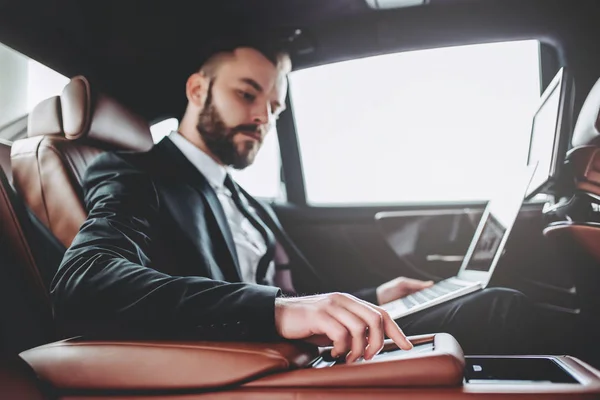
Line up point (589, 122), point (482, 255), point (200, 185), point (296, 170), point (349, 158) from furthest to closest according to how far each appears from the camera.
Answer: point (296, 170) < point (349, 158) < point (482, 255) < point (200, 185) < point (589, 122)

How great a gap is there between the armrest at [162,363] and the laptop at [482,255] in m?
0.40

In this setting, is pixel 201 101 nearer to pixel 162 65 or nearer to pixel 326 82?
pixel 162 65

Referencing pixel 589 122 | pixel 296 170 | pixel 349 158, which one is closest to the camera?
pixel 589 122

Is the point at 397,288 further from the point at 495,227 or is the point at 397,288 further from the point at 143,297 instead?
the point at 143,297

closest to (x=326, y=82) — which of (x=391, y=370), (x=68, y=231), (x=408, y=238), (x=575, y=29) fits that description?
(x=408, y=238)

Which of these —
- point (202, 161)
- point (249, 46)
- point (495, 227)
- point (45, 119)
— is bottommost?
point (495, 227)

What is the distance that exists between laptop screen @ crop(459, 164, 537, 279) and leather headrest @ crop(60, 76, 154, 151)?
0.72 m

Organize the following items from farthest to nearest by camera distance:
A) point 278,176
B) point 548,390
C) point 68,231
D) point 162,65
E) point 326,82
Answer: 1. point 278,176
2. point 326,82
3. point 162,65
4. point 68,231
5. point 548,390

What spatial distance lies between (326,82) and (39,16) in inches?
24.6

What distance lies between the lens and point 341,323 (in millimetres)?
490

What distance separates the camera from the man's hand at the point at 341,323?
483mm

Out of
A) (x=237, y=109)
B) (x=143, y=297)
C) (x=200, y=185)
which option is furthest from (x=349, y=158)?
(x=143, y=297)

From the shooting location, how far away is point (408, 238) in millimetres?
1306

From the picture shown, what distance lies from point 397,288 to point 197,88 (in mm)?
604
